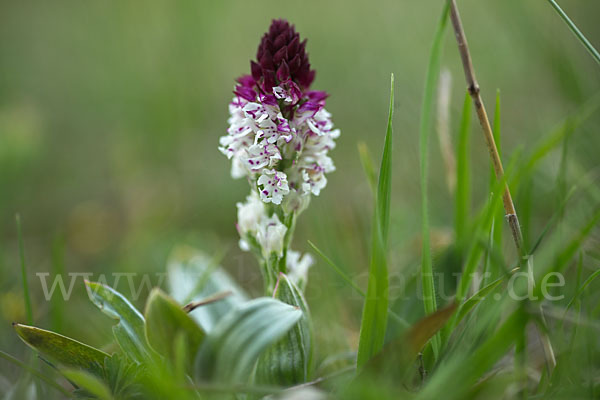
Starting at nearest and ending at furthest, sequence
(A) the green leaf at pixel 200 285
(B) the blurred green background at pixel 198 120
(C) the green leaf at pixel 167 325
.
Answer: (C) the green leaf at pixel 167 325 → (A) the green leaf at pixel 200 285 → (B) the blurred green background at pixel 198 120

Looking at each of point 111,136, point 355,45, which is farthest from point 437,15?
point 111,136

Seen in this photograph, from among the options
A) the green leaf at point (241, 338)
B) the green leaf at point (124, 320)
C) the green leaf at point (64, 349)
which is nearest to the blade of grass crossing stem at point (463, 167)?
the green leaf at point (241, 338)

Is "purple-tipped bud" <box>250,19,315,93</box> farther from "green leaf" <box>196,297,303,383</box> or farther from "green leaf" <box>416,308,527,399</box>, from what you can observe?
"green leaf" <box>416,308,527,399</box>

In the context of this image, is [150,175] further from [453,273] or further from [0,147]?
[453,273]

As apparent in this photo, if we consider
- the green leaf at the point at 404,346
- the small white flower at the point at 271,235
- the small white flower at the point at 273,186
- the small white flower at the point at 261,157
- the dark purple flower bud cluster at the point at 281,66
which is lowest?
the green leaf at the point at 404,346

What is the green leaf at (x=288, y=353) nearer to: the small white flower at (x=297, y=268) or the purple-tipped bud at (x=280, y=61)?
the small white flower at (x=297, y=268)

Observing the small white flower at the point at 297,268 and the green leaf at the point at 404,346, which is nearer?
the green leaf at the point at 404,346
